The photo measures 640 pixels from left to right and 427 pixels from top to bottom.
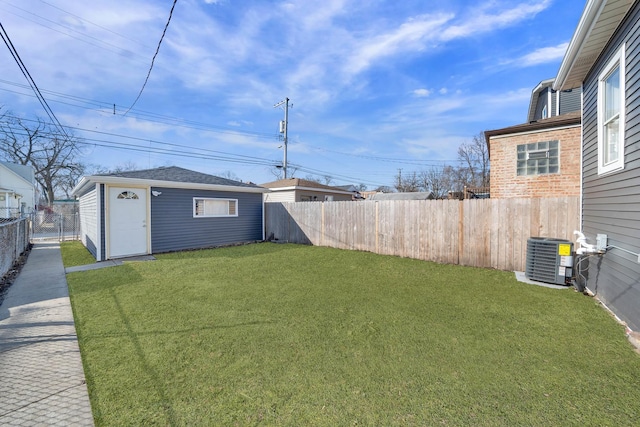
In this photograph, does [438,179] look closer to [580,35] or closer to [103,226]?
[580,35]

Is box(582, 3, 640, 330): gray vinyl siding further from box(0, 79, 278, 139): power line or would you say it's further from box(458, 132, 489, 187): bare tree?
box(458, 132, 489, 187): bare tree

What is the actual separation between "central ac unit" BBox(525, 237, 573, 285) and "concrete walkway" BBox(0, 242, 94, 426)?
263 inches

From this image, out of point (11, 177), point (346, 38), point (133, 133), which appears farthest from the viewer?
point (11, 177)

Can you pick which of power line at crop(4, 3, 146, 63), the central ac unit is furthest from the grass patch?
the central ac unit

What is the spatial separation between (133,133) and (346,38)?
13659mm

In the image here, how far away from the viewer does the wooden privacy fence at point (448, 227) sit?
613cm

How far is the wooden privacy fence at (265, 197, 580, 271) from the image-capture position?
20.1ft

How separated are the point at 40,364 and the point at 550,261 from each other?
24.3 feet

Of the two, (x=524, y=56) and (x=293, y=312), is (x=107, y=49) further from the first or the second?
(x=524, y=56)

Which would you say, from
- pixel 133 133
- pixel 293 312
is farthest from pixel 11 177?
pixel 293 312

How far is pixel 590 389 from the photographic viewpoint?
2215 mm

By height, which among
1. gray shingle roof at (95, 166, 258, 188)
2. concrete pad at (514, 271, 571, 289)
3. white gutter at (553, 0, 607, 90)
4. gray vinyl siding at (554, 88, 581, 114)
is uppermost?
gray vinyl siding at (554, 88, 581, 114)

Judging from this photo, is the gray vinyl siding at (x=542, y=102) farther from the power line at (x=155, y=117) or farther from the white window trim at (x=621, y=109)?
the power line at (x=155, y=117)

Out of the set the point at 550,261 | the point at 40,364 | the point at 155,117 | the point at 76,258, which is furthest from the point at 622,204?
the point at 155,117
